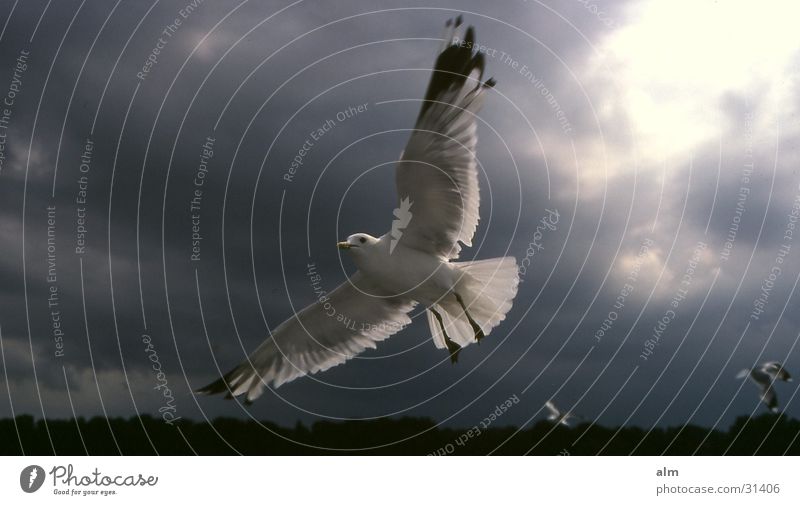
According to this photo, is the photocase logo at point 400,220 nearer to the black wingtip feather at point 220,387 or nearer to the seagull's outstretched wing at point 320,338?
the seagull's outstretched wing at point 320,338

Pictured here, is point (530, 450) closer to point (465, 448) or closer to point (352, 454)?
point (465, 448)

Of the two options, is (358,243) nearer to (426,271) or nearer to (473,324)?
(426,271)

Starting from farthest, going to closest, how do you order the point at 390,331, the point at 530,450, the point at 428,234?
the point at 390,331 < the point at 428,234 < the point at 530,450

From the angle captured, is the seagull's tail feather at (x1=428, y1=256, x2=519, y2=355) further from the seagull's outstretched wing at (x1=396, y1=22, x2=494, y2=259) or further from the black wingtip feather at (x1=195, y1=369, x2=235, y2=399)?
the black wingtip feather at (x1=195, y1=369, x2=235, y2=399)

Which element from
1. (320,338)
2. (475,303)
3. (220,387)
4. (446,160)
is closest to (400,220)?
(446,160)
